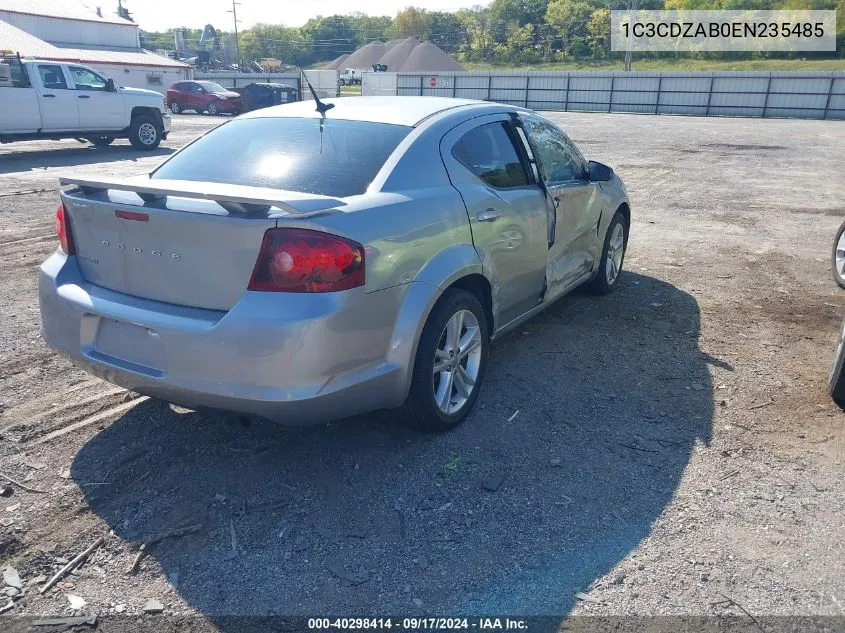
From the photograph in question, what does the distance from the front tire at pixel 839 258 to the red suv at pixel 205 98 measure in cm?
2817

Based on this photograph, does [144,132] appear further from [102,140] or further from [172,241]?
[172,241]

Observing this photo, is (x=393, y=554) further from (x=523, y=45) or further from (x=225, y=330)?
(x=523, y=45)

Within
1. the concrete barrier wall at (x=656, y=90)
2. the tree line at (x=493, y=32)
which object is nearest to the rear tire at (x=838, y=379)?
the concrete barrier wall at (x=656, y=90)

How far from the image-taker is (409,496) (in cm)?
308

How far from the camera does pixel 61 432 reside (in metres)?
3.51

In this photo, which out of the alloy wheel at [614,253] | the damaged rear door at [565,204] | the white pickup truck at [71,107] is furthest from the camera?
the white pickup truck at [71,107]

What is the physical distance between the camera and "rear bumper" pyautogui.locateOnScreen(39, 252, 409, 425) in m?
2.72

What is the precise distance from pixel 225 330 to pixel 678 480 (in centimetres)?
220

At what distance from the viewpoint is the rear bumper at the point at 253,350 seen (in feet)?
8.93

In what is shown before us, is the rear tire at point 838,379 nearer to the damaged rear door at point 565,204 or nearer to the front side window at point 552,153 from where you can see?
the damaged rear door at point 565,204

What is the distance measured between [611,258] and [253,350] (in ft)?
13.1

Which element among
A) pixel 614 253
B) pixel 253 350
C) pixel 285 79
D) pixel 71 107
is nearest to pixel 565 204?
pixel 614 253

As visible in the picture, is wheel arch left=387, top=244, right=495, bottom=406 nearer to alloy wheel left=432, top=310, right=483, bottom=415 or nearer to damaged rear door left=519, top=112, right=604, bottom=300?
alloy wheel left=432, top=310, right=483, bottom=415

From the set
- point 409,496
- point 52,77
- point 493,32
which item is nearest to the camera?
point 409,496
